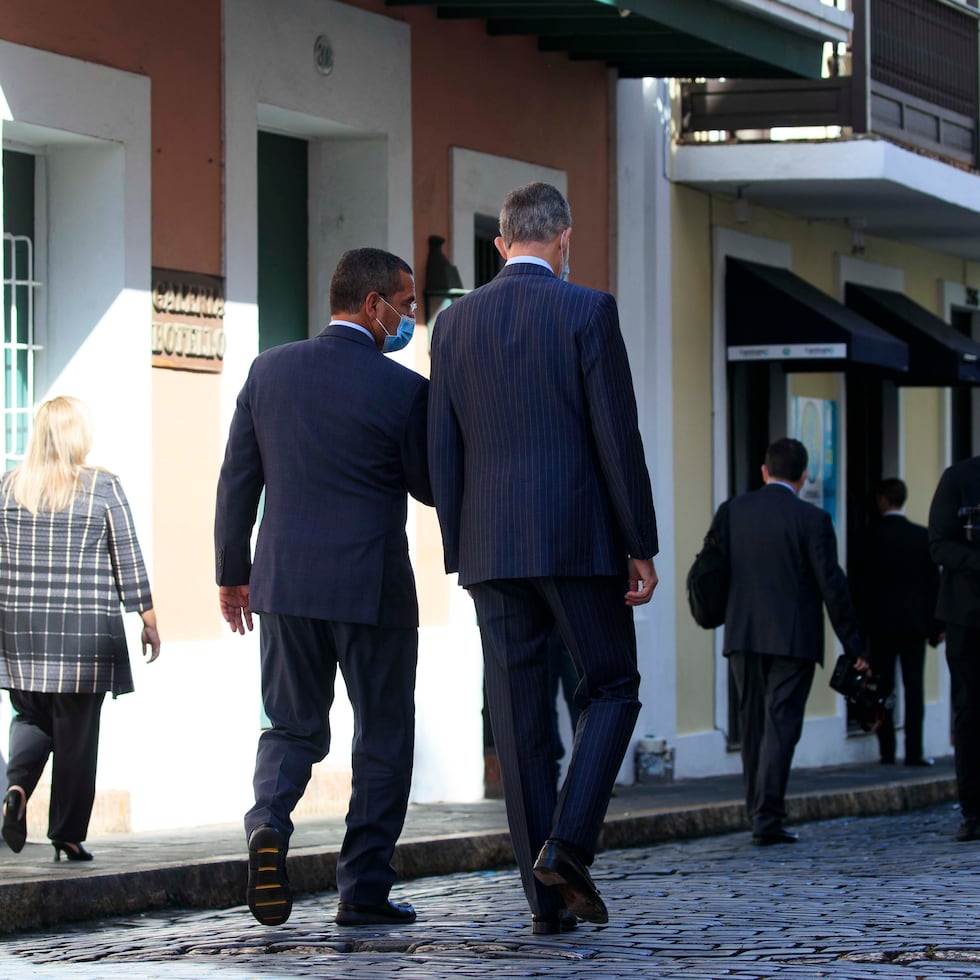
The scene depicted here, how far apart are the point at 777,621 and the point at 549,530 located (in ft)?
14.3

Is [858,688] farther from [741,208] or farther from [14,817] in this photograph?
[741,208]

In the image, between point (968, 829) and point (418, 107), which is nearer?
point (968, 829)

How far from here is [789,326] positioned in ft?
52.3

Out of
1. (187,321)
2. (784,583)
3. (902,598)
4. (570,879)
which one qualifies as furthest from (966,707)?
(902,598)

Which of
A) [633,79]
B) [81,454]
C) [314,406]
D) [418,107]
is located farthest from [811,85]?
[314,406]

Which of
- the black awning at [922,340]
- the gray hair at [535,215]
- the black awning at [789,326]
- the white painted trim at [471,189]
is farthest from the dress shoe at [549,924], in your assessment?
the black awning at [922,340]

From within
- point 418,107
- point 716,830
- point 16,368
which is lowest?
point 716,830

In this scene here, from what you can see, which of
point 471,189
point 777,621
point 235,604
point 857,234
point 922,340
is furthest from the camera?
point 857,234

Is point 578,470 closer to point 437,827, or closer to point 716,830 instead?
point 437,827

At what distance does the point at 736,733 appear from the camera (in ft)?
52.9

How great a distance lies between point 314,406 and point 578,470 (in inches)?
35.7

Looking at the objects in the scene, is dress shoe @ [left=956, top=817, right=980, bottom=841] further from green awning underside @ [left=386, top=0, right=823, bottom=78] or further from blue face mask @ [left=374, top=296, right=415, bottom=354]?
green awning underside @ [left=386, top=0, right=823, bottom=78]

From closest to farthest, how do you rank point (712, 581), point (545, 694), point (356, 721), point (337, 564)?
point (545, 694) → point (337, 564) → point (356, 721) → point (712, 581)

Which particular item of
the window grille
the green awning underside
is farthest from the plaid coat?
the green awning underside
